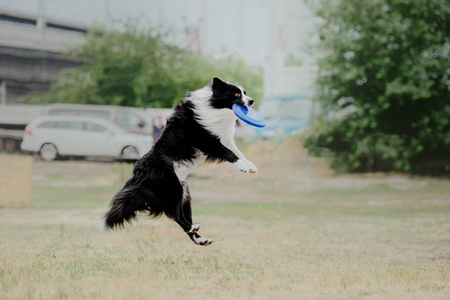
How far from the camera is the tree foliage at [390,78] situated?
63.5 feet

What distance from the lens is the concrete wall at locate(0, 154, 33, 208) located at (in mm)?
13992

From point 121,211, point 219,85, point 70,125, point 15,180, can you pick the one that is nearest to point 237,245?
point 121,211

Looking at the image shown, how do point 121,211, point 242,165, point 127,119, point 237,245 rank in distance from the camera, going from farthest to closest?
point 127,119
point 237,245
point 242,165
point 121,211

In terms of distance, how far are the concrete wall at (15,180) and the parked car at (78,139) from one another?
538 cm

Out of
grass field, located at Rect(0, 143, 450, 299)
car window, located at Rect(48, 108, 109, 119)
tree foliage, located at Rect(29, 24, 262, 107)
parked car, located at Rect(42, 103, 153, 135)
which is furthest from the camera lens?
tree foliage, located at Rect(29, 24, 262, 107)

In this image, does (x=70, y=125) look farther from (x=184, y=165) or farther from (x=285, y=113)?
(x=184, y=165)

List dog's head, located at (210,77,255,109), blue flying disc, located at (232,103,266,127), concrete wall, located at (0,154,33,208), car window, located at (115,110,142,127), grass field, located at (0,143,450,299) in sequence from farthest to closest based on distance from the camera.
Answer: car window, located at (115,110,142,127) → concrete wall, located at (0,154,33,208) → dog's head, located at (210,77,255,109) → blue flying disc, located at (232,103,266,127) → grass field, located at (0,143,450,299)

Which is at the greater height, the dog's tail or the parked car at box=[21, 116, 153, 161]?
the dog's tail

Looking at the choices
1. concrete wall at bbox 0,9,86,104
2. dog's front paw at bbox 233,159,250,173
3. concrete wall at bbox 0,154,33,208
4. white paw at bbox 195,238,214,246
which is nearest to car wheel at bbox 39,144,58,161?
concrete wall at bbox 0,154,33,208

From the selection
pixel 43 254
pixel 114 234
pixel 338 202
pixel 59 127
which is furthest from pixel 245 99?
pixel 59 127

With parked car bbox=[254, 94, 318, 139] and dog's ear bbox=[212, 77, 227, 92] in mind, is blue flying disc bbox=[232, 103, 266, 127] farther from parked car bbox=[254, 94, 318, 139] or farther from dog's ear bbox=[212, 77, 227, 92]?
parked car bbox=[254, 94, 318, 139]

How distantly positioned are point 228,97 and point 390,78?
15077 millimetres

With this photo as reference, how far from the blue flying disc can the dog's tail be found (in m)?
1.35

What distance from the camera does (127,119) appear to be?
2169 cm
